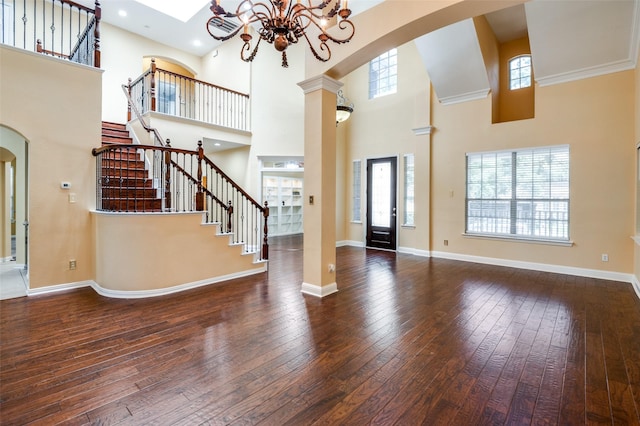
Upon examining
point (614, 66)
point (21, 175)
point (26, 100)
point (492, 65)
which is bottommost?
point (21, 175)

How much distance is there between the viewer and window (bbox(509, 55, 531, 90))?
616 centimetres

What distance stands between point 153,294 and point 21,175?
13.3 ft

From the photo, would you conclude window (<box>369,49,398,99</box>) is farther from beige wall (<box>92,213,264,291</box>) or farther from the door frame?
beige wall (<box>92,213,264,291</box>)

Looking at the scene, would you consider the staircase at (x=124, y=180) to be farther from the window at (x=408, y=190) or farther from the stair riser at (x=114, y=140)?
the window at (x=408, y=190)

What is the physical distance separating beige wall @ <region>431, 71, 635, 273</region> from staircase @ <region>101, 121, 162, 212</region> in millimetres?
6120

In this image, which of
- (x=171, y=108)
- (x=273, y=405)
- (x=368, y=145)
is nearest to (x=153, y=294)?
(x=273, y=405)

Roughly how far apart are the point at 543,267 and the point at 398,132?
13.2 feet

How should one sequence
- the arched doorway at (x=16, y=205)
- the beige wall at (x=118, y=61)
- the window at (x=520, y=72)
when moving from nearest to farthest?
the arched doorway at (x=16, y=205) → the window at (x=520, y=72) → the beige wall at (x=118, y=61)

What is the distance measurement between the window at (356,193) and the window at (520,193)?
2732mm

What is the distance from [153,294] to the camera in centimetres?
399

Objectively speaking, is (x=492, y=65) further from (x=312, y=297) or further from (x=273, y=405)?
(x=273, y=405)

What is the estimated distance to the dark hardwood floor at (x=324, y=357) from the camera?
1.86 meters

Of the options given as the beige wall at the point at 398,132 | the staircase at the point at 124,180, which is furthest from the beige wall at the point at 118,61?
the beige wall at the point at 398,132

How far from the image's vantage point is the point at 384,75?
7.64 metres
